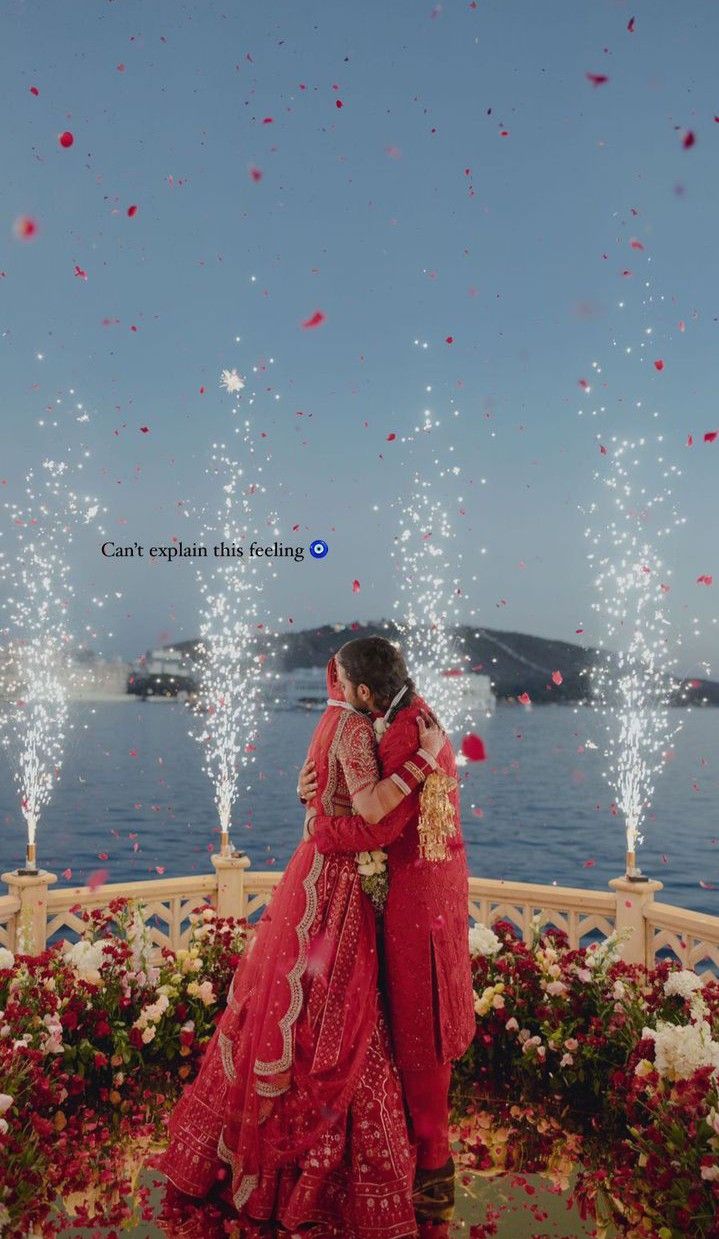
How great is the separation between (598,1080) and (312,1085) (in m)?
1.83

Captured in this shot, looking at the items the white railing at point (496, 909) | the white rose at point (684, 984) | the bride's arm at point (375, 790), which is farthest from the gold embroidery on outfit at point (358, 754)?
the white railing at point (496, 909)

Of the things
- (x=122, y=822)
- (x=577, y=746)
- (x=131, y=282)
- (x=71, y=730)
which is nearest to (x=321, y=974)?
(x=131, y=282)

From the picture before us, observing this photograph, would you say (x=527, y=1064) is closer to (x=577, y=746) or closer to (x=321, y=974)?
(x=321, y=974)

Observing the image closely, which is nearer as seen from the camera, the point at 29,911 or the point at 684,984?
the point at 684,984

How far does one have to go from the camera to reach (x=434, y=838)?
3918 mm

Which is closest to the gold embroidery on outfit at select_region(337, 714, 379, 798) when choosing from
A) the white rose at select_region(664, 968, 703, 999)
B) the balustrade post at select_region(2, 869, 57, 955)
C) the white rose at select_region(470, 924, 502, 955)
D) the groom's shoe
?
the groom's shoe

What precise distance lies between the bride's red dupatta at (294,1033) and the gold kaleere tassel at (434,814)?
356 millimetres

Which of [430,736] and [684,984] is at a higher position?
[430,736]

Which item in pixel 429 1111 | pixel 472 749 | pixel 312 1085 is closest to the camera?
pixel 312 1085

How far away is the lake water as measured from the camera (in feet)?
184

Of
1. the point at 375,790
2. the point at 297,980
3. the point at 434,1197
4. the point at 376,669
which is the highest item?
the point at 376,669

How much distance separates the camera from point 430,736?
395cm

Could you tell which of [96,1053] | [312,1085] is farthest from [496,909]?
[312,1085]

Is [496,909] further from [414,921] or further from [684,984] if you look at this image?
[414,921]
